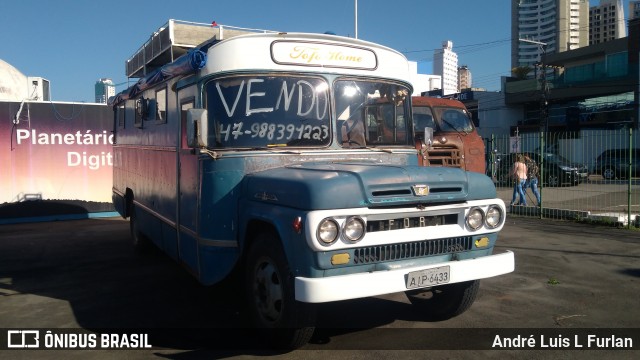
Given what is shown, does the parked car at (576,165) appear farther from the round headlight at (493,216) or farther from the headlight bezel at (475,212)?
the headlight bezel at (475,212)

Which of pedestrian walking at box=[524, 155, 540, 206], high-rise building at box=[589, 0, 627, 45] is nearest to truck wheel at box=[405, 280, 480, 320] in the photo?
pedestrian walking at box=[524, 155, 540, 206]

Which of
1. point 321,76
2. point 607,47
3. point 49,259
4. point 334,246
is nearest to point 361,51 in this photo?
point 321,76

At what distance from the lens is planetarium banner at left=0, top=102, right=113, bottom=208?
14711 mm

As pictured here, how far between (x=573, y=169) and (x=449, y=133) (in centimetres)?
947

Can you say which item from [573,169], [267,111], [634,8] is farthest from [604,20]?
[267,111]

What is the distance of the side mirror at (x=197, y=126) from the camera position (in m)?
5.00

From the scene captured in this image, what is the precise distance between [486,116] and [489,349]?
4944 centimetres

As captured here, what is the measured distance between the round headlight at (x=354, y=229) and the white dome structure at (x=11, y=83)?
647 inches

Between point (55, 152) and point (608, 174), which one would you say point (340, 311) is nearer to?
point (55, 152)

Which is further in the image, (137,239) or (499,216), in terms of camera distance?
Answer: (137,239)

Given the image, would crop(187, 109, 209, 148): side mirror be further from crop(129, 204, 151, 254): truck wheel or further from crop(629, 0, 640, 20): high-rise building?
crop(629, 0, 640, 20): high-rise building

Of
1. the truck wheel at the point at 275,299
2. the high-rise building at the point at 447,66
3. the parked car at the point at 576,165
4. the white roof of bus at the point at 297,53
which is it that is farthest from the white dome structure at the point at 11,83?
the high-rise building at the point at 447,66

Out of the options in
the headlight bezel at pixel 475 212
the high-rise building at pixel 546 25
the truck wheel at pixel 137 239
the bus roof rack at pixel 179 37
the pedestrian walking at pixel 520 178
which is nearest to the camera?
the headlight bezel at pixel 475 212

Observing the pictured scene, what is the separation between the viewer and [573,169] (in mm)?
19719
